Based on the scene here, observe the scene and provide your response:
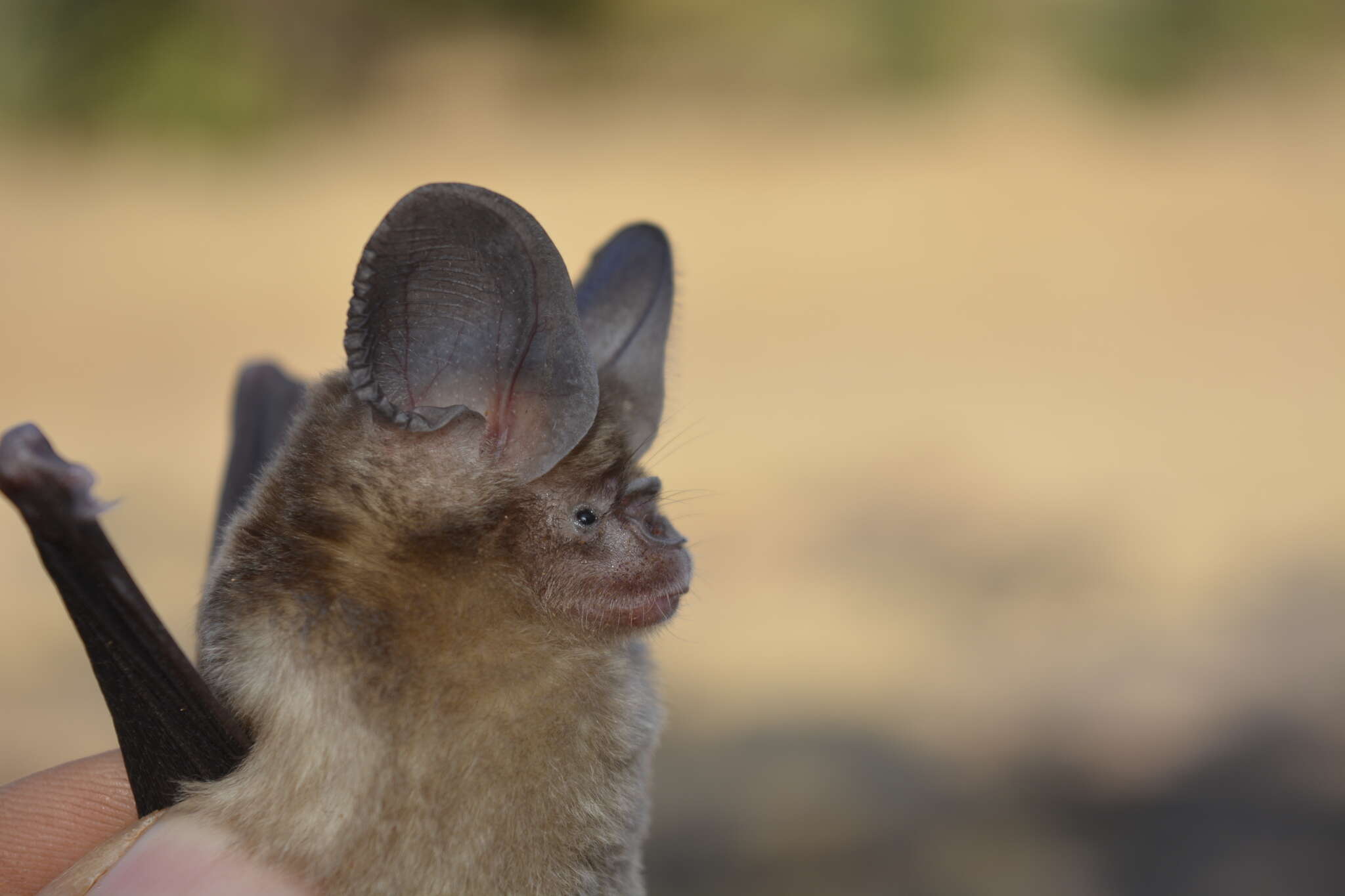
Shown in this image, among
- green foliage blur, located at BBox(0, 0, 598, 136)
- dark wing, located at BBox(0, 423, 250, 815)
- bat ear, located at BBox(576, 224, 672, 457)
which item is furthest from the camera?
green foliage blur, located at BBox(0, 0, 598, 136)

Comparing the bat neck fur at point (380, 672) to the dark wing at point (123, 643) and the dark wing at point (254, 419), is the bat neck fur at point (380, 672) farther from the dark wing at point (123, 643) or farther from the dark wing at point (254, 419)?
the dark wing at point (254, 419)

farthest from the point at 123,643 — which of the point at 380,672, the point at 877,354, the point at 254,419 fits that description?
the point at 877,354

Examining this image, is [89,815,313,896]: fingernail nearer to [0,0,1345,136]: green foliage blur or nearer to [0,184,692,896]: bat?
[0,184,692,896]: bat

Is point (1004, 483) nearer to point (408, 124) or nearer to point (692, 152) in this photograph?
point (692, 152)

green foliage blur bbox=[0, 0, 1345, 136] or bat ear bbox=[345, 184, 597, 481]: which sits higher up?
green foliage blur bbox=[0, 0, 1345, 136]

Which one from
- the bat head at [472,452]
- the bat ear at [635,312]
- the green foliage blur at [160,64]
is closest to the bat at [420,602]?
the bat head at [472,452]

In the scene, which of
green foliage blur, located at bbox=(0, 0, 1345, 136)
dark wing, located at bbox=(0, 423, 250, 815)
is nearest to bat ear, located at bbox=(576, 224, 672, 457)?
dark wing, located at bbox=(0, 423, 250, 815)

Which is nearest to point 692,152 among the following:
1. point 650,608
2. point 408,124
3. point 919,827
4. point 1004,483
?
point 408,124
